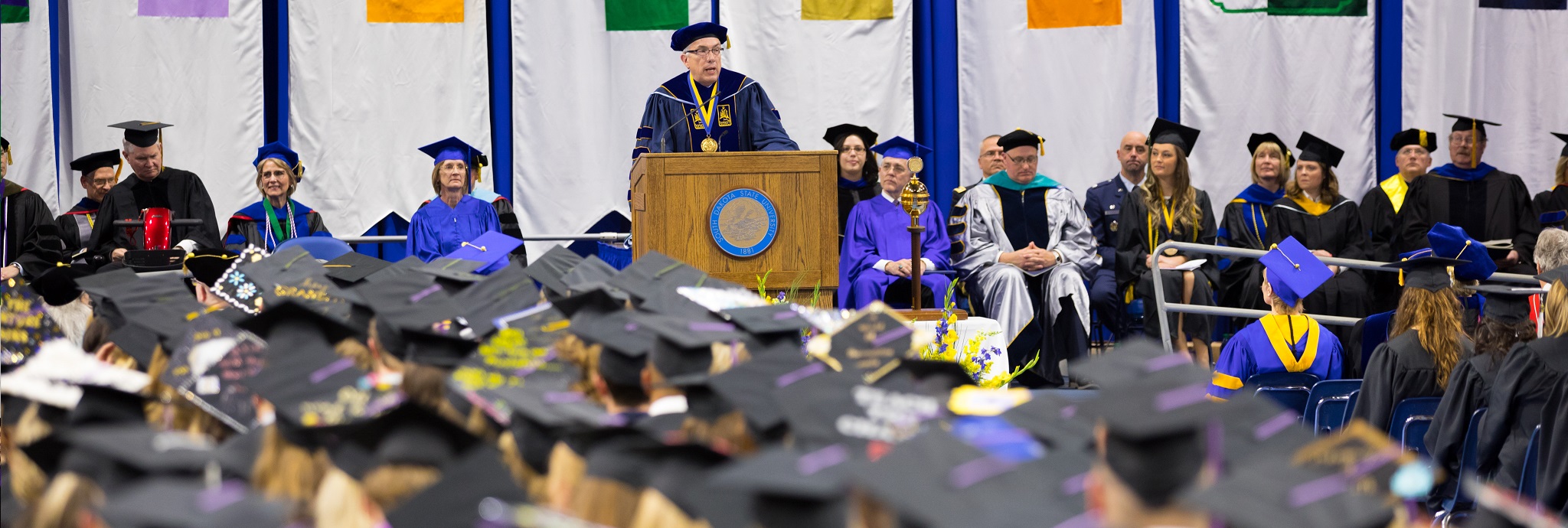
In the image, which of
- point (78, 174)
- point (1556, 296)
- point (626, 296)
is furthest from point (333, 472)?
point (78, 174)

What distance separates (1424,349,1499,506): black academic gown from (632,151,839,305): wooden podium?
2.14m

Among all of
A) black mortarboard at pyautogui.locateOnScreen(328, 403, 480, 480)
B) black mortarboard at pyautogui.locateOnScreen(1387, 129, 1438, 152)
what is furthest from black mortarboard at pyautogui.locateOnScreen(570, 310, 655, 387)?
black mortarboard at pyautogui.locateOnScreen(1387, 129, 1438, 152)

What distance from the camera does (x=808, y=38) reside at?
8609 mm

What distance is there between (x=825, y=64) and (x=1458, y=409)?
5332 millimetres

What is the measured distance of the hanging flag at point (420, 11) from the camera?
329 inches

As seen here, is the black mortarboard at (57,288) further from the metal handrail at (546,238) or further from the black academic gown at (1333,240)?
the black academic gown at (1333,240)

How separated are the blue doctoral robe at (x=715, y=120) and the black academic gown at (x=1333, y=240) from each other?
308cm

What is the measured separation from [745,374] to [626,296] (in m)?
0.81

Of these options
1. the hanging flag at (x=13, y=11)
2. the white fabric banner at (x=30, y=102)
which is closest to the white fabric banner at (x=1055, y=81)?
the white fabric banner at (x=30, y=102)

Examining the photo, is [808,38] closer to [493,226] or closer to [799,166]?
[493,226]

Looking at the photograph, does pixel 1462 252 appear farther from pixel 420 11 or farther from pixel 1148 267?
pixel 420 11

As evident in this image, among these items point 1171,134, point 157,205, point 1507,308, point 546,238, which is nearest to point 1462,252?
point 1507,308

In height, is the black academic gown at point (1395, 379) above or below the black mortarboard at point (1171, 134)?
below

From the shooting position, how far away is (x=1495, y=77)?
29.8ft
